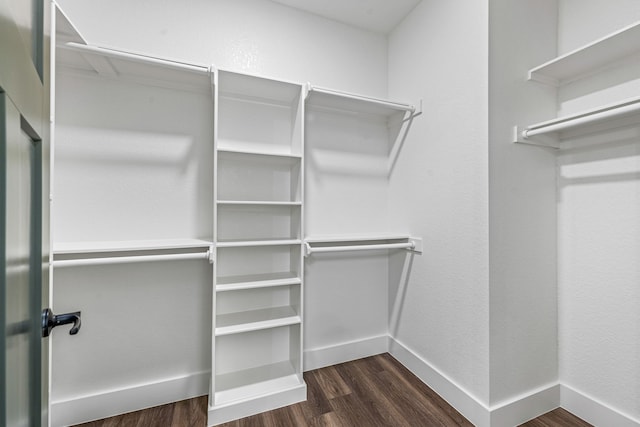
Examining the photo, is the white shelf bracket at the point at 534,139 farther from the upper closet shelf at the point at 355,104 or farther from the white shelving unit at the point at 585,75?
the upper closet shelf at the point at 355,104

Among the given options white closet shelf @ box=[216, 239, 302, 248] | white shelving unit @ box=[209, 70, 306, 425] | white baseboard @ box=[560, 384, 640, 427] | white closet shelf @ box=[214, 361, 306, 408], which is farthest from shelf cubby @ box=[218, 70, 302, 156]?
white baseboard @ box=[560, 384, 640, 427]

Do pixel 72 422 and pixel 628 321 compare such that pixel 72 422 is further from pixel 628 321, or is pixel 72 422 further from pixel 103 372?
pixel 628 321

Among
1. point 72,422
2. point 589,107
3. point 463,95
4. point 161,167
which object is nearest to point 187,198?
point 161,167

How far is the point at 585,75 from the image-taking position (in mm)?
1495

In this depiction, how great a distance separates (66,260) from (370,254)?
73.9 inches

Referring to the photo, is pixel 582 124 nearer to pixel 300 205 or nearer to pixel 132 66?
pixel 300 205

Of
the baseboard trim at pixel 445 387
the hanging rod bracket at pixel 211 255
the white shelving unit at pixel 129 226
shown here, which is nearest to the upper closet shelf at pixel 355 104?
the white shelving unit at pixel 129 226

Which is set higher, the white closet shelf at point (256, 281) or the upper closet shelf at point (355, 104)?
the upper closet shelf at point (355, 104)

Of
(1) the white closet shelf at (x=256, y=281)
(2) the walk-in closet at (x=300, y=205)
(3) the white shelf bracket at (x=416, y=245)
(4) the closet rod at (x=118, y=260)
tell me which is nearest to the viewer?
(4) the closet rod at (x=118, y=260)

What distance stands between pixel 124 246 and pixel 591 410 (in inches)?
104

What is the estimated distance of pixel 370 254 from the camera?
2215 mm

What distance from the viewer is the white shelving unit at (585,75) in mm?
1182

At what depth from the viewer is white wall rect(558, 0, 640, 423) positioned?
133 centimetres

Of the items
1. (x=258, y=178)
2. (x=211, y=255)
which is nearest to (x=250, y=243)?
(x=211, y=255)
